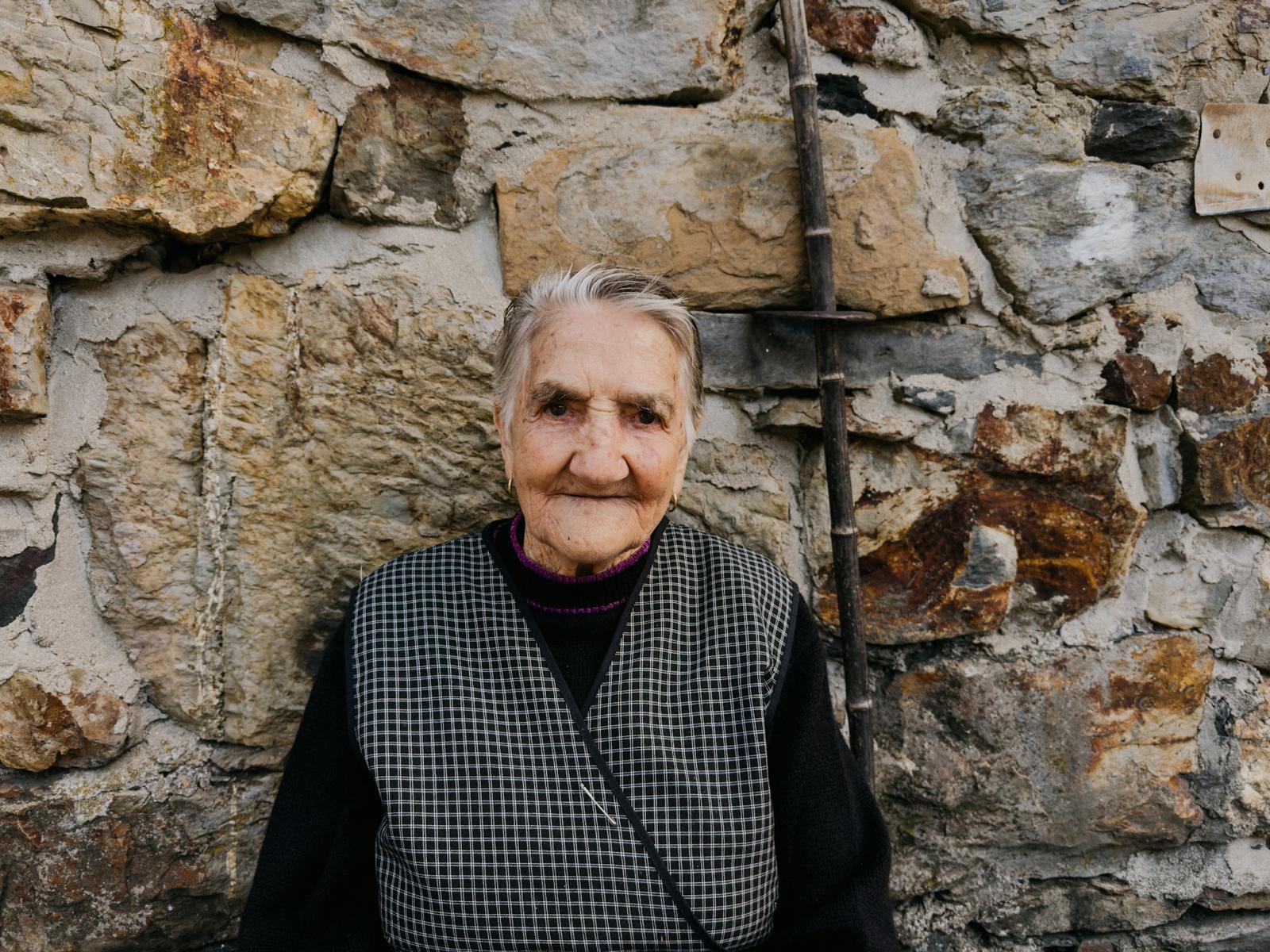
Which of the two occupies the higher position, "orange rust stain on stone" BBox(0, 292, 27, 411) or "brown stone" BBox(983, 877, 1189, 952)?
"orange rust stain on stone" BBox(0, 292, 27, 411)

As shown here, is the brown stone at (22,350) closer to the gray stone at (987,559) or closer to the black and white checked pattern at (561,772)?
the black and white checked pattern at (561,772)

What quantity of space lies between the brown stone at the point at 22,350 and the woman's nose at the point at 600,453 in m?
0.74

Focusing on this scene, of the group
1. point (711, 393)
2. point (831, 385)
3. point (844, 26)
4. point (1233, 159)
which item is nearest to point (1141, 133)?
point (1233, 159)

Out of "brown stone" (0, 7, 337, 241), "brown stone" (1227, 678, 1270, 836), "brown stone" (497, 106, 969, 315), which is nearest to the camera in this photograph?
"brown stone" (0, 7, 337, 241)

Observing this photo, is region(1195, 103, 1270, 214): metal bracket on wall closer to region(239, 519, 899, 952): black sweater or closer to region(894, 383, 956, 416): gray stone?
region(894, 383, 956, 416): gray stone

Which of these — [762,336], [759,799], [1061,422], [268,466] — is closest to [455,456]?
[268,466]

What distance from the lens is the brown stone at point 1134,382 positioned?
151cm

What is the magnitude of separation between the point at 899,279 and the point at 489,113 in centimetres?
68

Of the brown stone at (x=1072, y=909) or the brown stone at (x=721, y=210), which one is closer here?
the brown stone at (x=721, y=210)

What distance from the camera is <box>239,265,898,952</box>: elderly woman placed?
48.4 inches

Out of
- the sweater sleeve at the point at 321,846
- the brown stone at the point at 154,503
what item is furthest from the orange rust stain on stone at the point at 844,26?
the sweater sleeve at the point at 321,846

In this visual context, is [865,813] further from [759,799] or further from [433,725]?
[433,725]

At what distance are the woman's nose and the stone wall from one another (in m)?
0.31

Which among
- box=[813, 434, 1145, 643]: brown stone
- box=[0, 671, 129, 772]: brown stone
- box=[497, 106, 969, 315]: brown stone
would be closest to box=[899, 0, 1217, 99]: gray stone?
box=[497, 106, 969, 315]: brown stone
